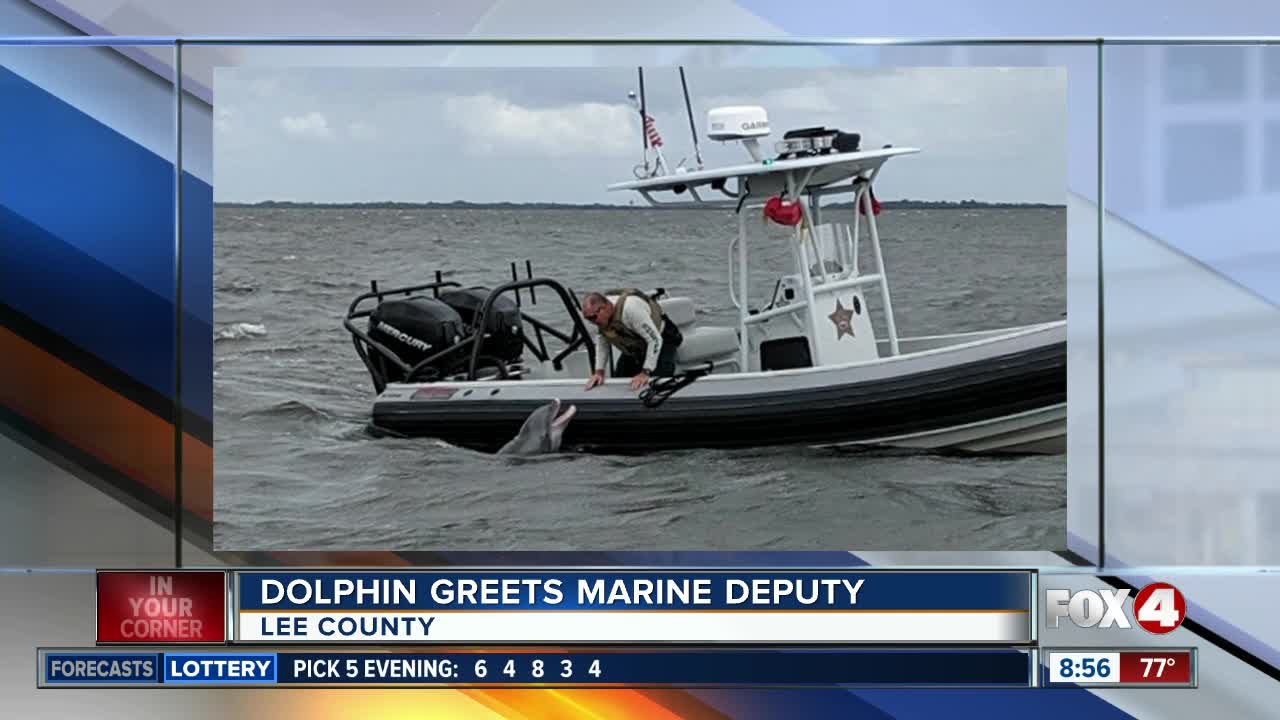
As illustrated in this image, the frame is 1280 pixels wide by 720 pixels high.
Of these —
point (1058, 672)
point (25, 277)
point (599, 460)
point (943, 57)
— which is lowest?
point (1058, 672)

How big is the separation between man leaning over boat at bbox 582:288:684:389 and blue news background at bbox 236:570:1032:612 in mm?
543

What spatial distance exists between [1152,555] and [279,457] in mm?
2295

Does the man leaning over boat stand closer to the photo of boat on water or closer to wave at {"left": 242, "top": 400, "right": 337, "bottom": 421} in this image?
the photo of boat on water

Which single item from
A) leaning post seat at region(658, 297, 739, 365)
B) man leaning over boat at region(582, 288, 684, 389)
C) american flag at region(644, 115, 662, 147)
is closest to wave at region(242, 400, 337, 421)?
man leaning over boat at region(582, 288, 684, 389)

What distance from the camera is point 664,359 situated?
3.71 meters

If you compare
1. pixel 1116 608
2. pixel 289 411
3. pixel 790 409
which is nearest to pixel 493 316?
pixel 289 411

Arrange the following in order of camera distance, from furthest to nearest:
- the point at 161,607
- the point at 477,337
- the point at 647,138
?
the point at 477,337 < the point at 161,607 < the point at 647,138

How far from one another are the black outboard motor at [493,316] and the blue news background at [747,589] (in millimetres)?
628

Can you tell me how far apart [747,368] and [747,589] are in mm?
607

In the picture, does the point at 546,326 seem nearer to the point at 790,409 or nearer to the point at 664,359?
the point at 664,359

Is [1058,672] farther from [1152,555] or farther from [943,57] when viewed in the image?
[943,57]

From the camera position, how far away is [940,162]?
11.6 ft

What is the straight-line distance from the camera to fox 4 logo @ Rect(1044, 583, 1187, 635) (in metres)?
3.56

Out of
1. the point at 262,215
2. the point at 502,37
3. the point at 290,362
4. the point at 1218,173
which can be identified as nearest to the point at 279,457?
the point at 290,362
